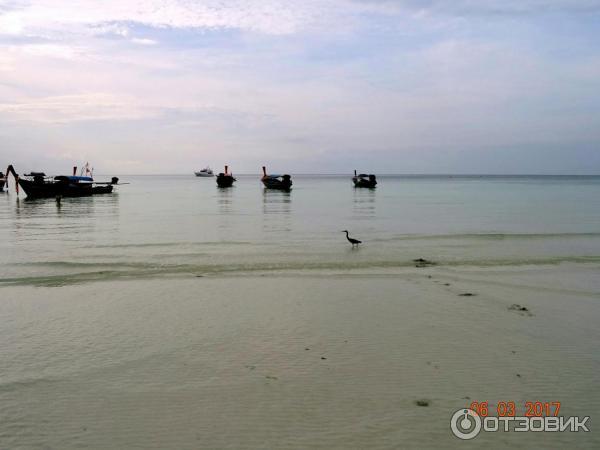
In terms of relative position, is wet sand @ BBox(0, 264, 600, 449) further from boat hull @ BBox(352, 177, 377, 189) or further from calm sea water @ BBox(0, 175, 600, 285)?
boat hull @ BBox(352, 177, 377, 189)

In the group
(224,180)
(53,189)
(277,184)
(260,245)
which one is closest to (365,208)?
(260,245)

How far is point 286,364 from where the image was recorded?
6.43 m

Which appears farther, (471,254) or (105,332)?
(471,254)

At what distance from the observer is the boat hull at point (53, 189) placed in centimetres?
5416

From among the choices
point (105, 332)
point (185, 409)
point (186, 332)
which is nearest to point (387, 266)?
point (186, 332)

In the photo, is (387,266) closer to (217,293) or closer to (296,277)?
(296,277)

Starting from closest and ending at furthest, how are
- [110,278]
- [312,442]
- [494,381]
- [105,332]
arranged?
[312,442], [494,381], [105,332], [110,278]

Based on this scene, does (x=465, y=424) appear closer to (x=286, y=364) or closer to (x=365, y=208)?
(x=286, y=364)

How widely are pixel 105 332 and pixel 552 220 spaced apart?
29.2 metres

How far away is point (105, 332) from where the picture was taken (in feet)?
25.7

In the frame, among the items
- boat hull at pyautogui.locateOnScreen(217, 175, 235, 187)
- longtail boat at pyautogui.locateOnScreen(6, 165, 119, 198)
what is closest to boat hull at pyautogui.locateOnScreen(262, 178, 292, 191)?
boat hull at pyautogui.locateOnScreen(217, 175, 235, 187)
